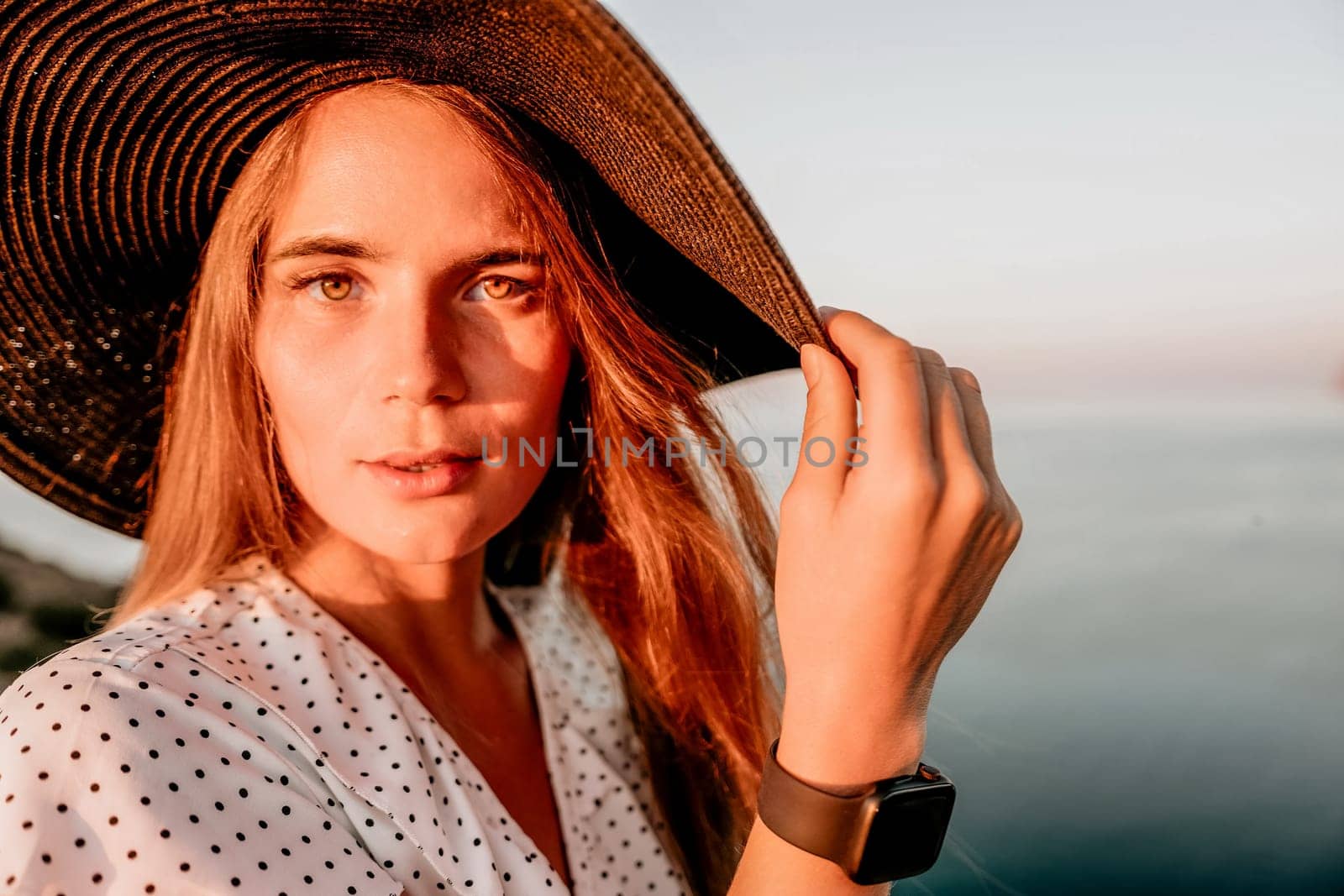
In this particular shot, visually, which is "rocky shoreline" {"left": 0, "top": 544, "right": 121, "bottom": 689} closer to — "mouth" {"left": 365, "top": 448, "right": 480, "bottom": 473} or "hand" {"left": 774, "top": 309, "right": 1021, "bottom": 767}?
"mouth" {"left": 365, "top": 448, "right": 480, "bottom": 473}

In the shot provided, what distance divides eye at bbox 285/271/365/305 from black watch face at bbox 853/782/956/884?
0.90 m

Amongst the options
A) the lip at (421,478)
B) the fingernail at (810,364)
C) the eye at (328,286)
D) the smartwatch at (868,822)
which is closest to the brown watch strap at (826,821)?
the smartwatch at (868,822)

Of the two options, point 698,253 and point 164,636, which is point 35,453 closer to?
point 164,636

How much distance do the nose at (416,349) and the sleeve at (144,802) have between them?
424mm

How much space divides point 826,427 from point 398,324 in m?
0.54

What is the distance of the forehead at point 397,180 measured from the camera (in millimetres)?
1188

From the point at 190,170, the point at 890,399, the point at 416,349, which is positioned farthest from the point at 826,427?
the point at 190,170

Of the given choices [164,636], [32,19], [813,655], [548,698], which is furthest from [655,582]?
[32,19]

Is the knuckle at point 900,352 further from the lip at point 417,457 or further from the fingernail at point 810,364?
the lip at point 417,457

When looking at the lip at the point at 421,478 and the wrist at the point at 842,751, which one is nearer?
the wrist at the point at 842,751

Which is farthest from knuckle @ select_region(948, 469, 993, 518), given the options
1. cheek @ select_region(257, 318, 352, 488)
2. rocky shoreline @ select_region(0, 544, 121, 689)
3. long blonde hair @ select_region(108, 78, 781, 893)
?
rocky shoreline @ select_region(0, 544, 121, 689)

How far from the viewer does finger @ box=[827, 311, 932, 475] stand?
3.54 feet

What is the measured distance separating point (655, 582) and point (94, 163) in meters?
1.11

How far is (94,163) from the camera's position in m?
1.42
